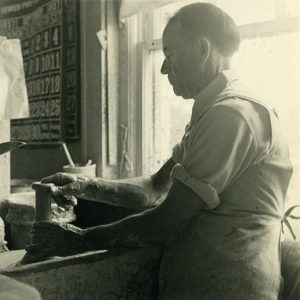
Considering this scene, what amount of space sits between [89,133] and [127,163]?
1.04 ft

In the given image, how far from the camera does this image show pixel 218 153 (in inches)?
46.2

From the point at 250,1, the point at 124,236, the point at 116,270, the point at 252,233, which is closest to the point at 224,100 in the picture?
the point at 252,233

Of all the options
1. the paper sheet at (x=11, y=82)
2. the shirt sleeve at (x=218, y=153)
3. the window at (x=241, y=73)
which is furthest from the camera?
the paper sheet at (x=11, y=82)

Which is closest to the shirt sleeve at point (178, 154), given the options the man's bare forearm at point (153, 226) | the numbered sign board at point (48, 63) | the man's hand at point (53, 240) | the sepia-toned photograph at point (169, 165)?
the sepia-toned photograph at point (169, 165)

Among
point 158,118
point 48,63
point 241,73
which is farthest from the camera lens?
point 48,63

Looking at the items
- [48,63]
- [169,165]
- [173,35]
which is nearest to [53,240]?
[169,165]

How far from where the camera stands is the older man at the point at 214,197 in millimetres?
1185

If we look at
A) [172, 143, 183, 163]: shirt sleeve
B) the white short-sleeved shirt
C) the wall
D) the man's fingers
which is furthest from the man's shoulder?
the wall

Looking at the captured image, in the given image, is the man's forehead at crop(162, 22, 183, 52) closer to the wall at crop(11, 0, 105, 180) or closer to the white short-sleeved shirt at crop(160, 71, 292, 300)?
the white short-sleeved shirt at crop(160, 71, 292, 300)

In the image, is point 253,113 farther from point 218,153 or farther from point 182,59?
point 182,59

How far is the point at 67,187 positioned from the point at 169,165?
Result: 43cm

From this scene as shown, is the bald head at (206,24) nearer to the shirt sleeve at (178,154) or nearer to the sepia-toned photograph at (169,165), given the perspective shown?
the sepia-toned photograph at (169,165)

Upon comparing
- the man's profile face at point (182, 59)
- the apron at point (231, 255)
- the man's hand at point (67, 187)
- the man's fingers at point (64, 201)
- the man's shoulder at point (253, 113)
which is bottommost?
the apron at point (231, 255)

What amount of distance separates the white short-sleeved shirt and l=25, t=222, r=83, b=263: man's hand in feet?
1.00
